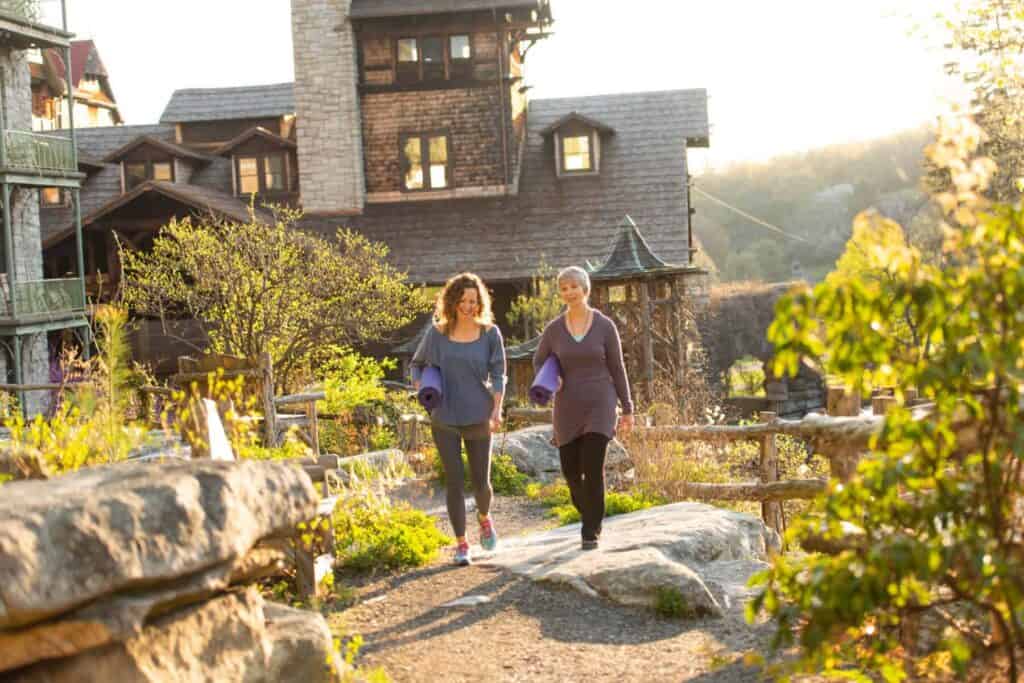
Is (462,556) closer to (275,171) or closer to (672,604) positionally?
(672,604)

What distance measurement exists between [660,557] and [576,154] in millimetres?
23004

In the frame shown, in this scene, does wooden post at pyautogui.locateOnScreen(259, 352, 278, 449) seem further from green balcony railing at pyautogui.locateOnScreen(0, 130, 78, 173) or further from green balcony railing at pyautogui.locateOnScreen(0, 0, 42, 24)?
green balcony railing at pyautogui.locateOnScreen(0, 0, 42, 24)

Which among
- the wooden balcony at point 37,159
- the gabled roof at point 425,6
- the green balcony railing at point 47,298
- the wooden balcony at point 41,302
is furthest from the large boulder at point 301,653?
the gabled roof at point 425,6

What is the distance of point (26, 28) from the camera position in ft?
81.0

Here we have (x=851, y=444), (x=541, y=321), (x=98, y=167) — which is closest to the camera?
(x=851, y=444)

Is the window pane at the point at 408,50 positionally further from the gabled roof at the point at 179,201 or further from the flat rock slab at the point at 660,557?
the flat rock slab at the point at 660,557

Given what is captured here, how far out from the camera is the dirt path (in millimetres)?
5754

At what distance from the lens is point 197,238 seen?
19.6 metres

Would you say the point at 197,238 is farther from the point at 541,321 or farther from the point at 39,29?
the point at 39,29

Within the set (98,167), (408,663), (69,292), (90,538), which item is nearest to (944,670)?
(408,663)

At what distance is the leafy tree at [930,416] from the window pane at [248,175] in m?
27.6

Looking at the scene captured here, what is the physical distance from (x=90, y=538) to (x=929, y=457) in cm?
249

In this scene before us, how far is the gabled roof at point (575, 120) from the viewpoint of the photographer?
28.9 m

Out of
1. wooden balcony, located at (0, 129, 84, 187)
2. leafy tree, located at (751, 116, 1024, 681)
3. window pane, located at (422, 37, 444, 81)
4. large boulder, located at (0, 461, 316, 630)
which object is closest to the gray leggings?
large boulder, located at (0, 461, 316, 630)
